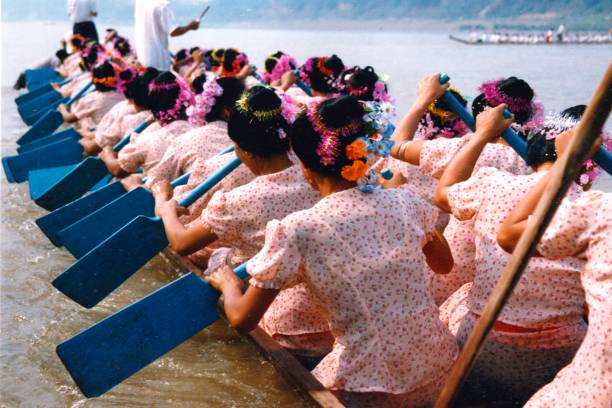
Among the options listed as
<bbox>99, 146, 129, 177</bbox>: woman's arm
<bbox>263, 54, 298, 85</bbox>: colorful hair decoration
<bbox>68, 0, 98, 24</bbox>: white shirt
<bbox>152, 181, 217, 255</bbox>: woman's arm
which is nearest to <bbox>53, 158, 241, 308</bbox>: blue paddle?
<bbox>152, 181, 217, 255</bbox>: woman's arm

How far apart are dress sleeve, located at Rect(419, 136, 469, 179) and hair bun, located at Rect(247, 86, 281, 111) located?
0.63 m

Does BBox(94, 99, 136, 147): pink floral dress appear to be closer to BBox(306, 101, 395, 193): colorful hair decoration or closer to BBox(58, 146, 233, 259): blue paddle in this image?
BBox(58, 146, 233, 259): blue paddle

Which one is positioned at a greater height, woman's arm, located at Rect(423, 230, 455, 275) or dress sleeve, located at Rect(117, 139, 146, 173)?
woman's arm, located at Rect(423, 230, 455, 275)

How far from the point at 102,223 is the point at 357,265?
2.54m

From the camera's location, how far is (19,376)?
3.90 meters

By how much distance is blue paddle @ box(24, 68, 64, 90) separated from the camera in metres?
14.0

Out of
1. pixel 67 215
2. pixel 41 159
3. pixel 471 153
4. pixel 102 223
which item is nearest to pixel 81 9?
pixel 41 159

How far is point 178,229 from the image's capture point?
343cm

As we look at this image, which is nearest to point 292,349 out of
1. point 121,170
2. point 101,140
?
point 121,170

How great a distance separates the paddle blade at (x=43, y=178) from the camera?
5893 mm

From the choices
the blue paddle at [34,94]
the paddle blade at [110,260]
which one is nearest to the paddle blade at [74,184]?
the paddle blade at [110,260]

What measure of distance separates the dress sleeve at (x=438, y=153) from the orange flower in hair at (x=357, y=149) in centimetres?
82

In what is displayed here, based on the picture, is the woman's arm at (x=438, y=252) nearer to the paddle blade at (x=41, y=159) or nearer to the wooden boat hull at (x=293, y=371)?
the wooden boat hull at (x=293, y=371)

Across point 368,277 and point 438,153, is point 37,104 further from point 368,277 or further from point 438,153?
point 368,277
